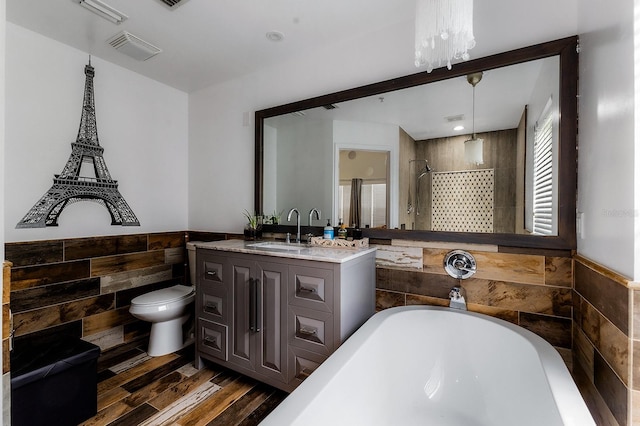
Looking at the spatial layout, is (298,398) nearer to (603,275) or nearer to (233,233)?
(603,275)

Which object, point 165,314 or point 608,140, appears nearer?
point 608,140

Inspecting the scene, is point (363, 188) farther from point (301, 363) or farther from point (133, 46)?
point (133, 46)

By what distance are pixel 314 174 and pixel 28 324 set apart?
2.24 metres

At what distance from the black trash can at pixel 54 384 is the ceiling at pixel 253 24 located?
205 centimetres

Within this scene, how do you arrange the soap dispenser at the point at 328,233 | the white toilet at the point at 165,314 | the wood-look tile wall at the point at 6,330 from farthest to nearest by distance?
the white toilet at the point at 165,314 → the soap dispenser at the point at 328,233 → the wood-look tile wall at the point at 6,330

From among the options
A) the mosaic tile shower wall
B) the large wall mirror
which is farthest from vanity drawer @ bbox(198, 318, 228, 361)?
the mosaic tile shower wall

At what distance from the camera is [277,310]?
1744mm

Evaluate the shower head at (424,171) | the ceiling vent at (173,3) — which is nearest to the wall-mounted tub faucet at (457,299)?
the shower head at (424,171)

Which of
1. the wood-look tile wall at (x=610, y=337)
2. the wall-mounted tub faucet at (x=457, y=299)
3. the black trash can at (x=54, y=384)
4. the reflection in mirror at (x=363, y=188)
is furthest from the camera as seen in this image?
the reflection in mirror at (x=363, y=188)

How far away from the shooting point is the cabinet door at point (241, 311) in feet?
6.09

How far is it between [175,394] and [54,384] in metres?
0.62

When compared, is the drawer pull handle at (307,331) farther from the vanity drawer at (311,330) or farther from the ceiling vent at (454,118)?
the ceiling vent at (454,118)

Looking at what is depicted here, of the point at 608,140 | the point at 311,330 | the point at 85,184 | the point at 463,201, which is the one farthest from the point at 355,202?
the point at 85,184

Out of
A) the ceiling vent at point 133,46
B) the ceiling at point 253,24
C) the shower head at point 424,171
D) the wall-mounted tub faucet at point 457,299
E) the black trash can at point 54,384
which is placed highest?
the ceiling at point 253,24
